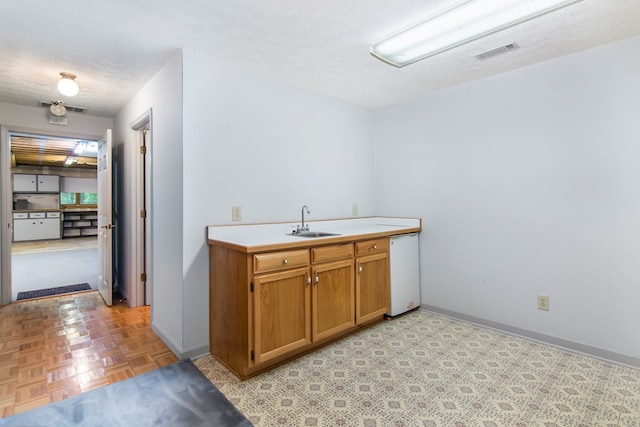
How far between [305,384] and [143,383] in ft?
3.50

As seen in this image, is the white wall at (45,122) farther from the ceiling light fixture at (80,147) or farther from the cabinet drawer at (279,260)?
the cabinet drawer at (279,260)

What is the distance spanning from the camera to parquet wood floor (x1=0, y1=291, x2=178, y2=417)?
6.72 ft

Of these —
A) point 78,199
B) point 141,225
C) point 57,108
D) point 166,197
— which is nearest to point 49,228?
point 78,199

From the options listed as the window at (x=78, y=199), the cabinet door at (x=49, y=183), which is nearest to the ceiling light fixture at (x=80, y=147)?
the cabinet door at (x=49, y=183)

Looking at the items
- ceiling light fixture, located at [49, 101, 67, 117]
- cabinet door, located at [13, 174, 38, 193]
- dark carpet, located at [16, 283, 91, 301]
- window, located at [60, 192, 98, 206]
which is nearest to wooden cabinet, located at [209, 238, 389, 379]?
ceiling light fixture, located at [49, 101, 67, 117]

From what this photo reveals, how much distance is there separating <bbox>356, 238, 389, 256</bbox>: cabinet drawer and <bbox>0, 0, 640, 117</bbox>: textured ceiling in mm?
1507

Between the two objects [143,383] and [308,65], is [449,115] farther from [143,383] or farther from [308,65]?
[143,383]

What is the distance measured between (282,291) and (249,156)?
1.20 m

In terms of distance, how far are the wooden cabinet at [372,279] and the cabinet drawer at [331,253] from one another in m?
0.12

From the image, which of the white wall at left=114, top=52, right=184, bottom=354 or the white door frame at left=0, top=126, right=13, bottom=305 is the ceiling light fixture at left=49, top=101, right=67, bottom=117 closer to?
the white door frame at left=0, top=126, right=13, bottom=305

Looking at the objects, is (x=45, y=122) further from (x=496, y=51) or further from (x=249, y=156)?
(x=496, y=51)

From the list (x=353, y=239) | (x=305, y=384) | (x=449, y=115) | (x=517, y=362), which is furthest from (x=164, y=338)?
(x=449, y=115)

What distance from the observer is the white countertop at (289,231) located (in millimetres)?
2273

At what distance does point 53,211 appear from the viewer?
9.96 metres
